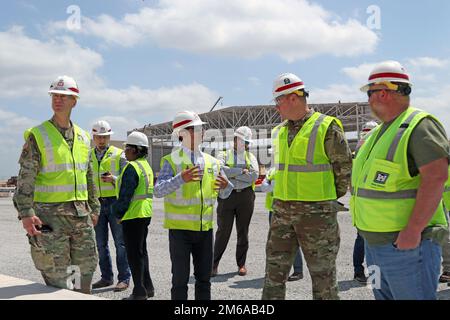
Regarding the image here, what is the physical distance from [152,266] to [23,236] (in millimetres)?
5219

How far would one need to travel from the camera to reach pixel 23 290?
4.01m

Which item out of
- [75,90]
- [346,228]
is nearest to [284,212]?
[75,90]

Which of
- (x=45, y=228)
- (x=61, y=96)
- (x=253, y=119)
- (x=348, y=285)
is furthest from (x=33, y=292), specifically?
(x=253, y=119)

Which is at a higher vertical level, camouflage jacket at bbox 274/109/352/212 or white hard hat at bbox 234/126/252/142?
white hard hat at bbox 234/126/252/142

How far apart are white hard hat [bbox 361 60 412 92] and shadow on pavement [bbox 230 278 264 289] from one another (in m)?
3.49

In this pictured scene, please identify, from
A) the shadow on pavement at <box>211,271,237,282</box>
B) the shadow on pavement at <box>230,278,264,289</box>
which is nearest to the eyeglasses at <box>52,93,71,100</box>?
the shadow on pavement at <box>230,278,264,289</box>

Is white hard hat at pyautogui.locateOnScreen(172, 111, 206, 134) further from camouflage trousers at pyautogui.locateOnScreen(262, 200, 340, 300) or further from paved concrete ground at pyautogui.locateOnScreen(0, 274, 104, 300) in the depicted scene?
paved concrete ground at pyautogui.locateOnScreen(0, 274, 104, 300)

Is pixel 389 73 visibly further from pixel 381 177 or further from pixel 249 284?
pixel 249 284

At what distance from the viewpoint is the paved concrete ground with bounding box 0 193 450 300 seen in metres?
5.39

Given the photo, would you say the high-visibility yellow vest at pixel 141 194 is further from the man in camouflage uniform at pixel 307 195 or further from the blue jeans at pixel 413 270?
the blue jeans at pixel 413 270

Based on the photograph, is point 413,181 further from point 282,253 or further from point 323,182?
point 282,253

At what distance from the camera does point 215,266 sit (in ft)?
21.6

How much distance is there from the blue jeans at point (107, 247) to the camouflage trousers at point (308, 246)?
2.68 m

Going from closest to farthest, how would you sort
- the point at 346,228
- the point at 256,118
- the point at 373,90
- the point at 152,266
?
the point at 373,90 < the point at 152,266 < the point at 346,228 < the point at 256,118
